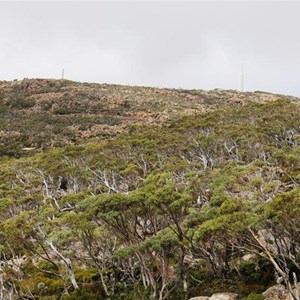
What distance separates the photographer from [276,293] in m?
17.2

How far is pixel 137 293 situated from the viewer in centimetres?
1956

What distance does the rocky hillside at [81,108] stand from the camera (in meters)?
77.2

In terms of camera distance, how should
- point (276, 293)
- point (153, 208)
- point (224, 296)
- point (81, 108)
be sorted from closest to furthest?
point (276, 293), point (224, 296), point (153, 208), point (81, 108)

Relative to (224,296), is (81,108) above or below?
above

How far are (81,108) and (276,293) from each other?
80.3m

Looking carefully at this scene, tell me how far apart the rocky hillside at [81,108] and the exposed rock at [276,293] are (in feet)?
183

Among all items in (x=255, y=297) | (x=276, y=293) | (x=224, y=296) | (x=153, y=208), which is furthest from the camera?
(x=153, y=208)

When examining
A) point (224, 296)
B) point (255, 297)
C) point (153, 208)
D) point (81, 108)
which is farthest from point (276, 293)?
point (81, 108)

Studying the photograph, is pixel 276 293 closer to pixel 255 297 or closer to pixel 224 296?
pixel 255 297

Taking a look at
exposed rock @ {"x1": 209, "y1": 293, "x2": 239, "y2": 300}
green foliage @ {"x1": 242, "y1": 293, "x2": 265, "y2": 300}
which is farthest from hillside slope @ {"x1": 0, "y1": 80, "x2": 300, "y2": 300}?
exposed rock @ {"x1": 209, "y1": 293, "x2": 239, "y2": 300}

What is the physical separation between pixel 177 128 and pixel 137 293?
3650 cm

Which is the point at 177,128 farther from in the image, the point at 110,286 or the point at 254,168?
the point at 110,286

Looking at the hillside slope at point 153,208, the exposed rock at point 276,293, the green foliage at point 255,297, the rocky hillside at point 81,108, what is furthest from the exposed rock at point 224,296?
the rocky hillside at point 81,108

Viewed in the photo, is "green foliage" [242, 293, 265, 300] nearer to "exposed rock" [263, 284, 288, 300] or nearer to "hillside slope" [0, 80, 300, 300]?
"hillside slope" [0, 80, 300, 300]
